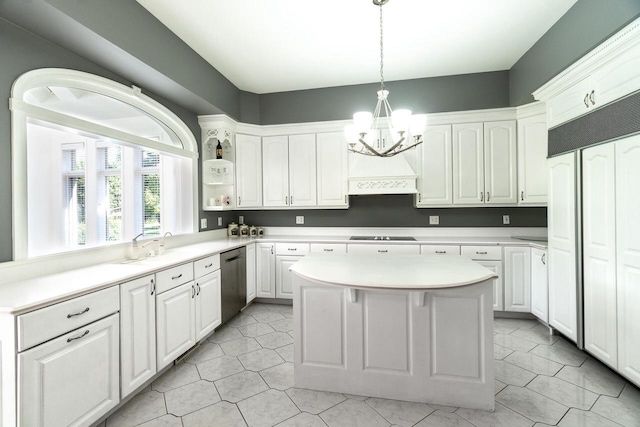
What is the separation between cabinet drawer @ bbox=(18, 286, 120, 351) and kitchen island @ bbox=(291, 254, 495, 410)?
1138 millimetres

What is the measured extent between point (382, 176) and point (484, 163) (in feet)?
4.09

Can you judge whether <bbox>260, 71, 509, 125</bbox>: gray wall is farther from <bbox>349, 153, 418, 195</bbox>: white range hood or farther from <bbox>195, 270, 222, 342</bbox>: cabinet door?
<bbox>195, 270, 222, 342</bbox>: cabinet door

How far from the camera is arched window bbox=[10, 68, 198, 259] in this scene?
179cm

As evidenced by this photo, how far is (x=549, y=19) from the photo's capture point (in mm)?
2443

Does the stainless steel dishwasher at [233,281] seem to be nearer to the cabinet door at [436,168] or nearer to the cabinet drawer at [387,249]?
the cabinet drawer at [387,249]

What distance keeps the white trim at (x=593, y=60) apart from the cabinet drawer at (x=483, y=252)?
161 centimetres

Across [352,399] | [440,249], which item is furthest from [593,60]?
[352,399]

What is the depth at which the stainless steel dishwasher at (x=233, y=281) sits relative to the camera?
2979mm

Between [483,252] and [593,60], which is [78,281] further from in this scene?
[593,60]

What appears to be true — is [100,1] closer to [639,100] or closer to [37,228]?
[37,228]

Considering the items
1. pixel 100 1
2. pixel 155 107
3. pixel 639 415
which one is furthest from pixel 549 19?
pixel 155 107

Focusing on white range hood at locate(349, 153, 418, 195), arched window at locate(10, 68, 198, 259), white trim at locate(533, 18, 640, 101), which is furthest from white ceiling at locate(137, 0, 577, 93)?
white range hood at locate(349, 153, 418, 195)

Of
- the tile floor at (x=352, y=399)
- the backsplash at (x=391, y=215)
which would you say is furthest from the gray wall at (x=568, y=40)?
the tile floor at (x=352, y=399)

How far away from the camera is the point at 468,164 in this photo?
134 inches
